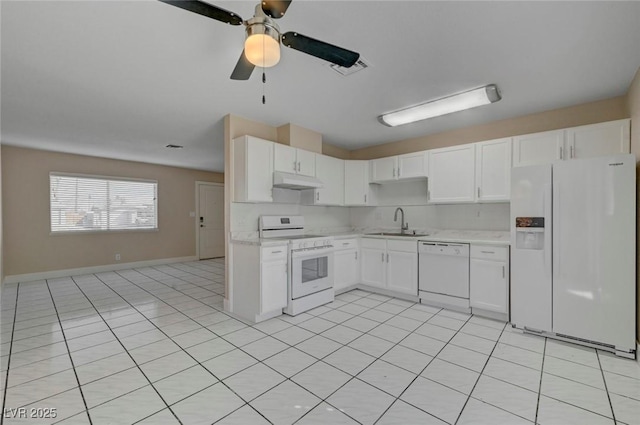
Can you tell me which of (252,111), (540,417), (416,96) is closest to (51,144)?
(252,111)

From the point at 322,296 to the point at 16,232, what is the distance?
5.66 metres

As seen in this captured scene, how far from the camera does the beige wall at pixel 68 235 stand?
4.85 meters

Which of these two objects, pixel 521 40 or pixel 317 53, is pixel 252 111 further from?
pixel 521 40

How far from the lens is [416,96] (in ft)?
9.55

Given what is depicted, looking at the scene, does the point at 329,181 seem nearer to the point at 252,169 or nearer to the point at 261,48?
the point at 252,169

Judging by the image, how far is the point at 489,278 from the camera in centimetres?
320

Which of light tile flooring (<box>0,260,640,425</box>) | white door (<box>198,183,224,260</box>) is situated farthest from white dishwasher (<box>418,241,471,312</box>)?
white door (<box>198,183,224,260</box>)

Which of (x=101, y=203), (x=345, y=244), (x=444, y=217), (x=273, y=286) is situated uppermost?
(x=101, y=203)

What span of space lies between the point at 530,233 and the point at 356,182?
2540mm

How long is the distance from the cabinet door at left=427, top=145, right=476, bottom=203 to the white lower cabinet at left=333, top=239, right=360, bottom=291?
1394mm

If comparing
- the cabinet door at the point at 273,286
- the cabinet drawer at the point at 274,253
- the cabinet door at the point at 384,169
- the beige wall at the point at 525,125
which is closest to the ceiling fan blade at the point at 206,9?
the cabinet drawer at the point at 274,253

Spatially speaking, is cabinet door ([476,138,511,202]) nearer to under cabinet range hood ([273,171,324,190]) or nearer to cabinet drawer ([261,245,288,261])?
under cabinet range hood ([273,171,324,190])

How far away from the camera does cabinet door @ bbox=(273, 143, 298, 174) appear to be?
3.57m

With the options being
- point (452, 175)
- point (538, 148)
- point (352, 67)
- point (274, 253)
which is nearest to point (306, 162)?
point (274, 253)
